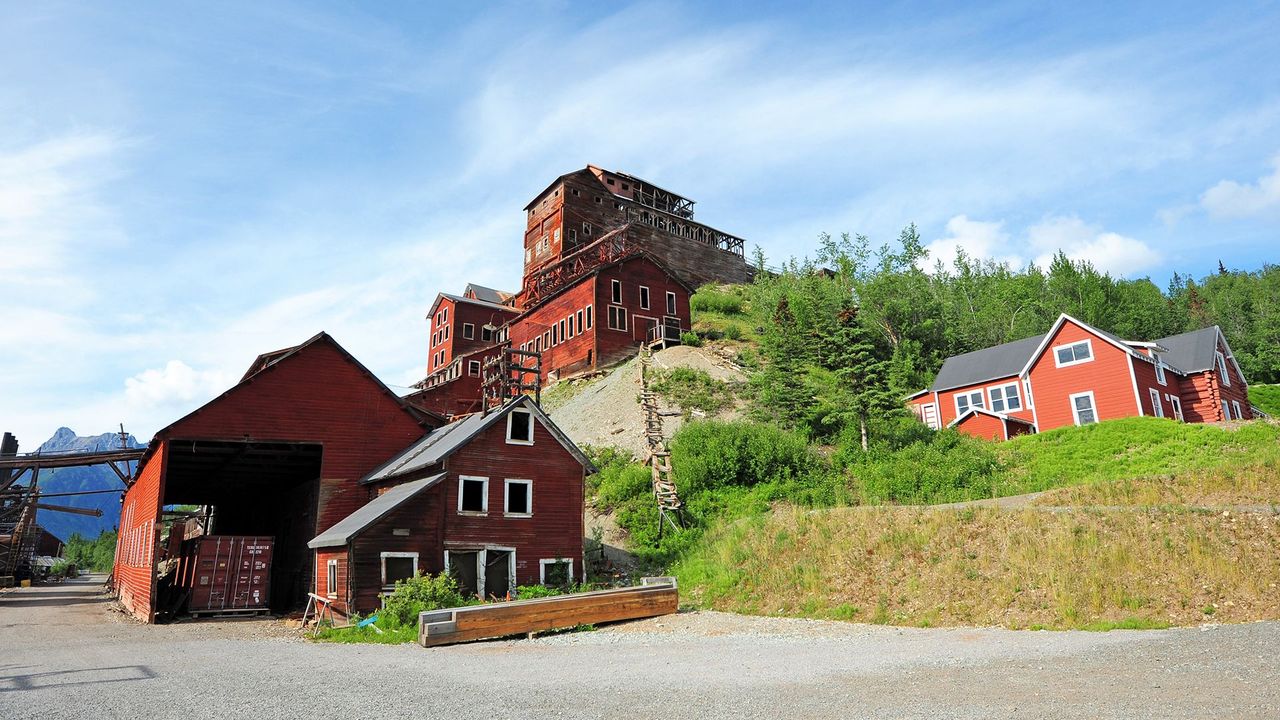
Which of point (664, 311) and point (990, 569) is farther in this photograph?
point (664, 311)

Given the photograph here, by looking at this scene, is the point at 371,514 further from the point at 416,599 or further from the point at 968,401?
the point at 968,401

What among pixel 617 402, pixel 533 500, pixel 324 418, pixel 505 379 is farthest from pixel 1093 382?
pixel 324 418

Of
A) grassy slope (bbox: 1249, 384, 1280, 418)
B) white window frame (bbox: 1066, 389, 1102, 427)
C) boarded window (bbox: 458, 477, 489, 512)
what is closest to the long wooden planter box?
boarded window (bbox: 458, 477, 489, 512)

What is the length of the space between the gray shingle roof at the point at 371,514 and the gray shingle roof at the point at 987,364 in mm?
34870

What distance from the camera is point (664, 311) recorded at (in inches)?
2084

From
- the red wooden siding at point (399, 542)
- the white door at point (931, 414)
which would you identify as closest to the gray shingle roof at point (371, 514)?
the red wooden siding at point (399, 542)

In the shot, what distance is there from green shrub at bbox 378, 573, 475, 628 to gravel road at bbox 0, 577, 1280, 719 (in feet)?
8.66

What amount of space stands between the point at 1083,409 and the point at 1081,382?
1461mm

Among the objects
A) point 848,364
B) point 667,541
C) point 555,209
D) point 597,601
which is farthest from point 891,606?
point 555,209

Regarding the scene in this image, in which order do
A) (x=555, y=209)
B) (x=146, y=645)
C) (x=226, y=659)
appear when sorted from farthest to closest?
(x=555, y=209)
(x=146, y=645)
(x=226, y=659)

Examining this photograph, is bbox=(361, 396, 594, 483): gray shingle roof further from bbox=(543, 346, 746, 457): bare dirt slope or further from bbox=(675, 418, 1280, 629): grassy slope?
bbox=(543, 346, 746, 457): bare dirt slope

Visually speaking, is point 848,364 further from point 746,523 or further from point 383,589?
point 383,589

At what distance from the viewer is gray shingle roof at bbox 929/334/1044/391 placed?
42.3 metres

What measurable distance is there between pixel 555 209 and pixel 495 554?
50.4 metres
